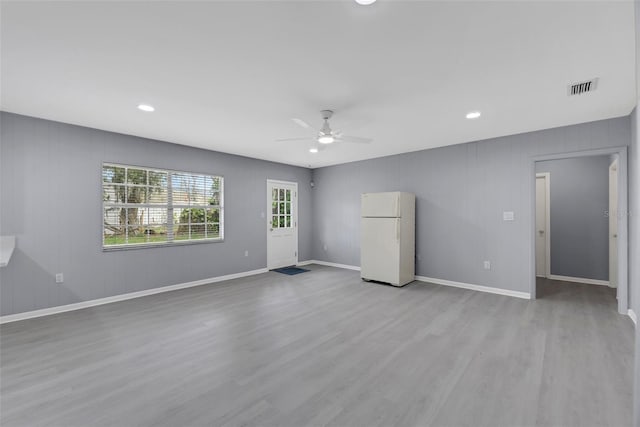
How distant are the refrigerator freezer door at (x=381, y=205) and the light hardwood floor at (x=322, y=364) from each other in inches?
62.7

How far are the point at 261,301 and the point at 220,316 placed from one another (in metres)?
0.71

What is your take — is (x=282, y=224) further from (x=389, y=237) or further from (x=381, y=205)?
(x=389, y=237)

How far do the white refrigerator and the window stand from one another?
2856 millimetres

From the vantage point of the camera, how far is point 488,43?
2037mm

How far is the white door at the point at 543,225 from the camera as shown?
5.46 meters

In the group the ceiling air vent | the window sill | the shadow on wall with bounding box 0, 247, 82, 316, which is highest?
the ceiling air vent

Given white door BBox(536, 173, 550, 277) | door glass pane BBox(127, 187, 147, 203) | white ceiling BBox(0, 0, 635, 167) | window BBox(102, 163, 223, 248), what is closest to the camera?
white ceiling BBox(0, 0, 635, 167)

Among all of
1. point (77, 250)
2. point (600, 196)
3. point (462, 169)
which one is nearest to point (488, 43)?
point (462, 169)

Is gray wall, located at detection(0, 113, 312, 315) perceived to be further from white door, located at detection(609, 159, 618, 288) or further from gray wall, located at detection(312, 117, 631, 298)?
white door, located at detection(609, 159, 618, 288)

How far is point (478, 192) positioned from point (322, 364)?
388cm

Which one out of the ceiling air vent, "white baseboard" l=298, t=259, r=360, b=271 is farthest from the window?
the ceiling air vent

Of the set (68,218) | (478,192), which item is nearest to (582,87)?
(478,192)

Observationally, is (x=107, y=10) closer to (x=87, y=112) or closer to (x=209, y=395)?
(x=87, y=112)

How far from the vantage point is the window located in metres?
4.22
